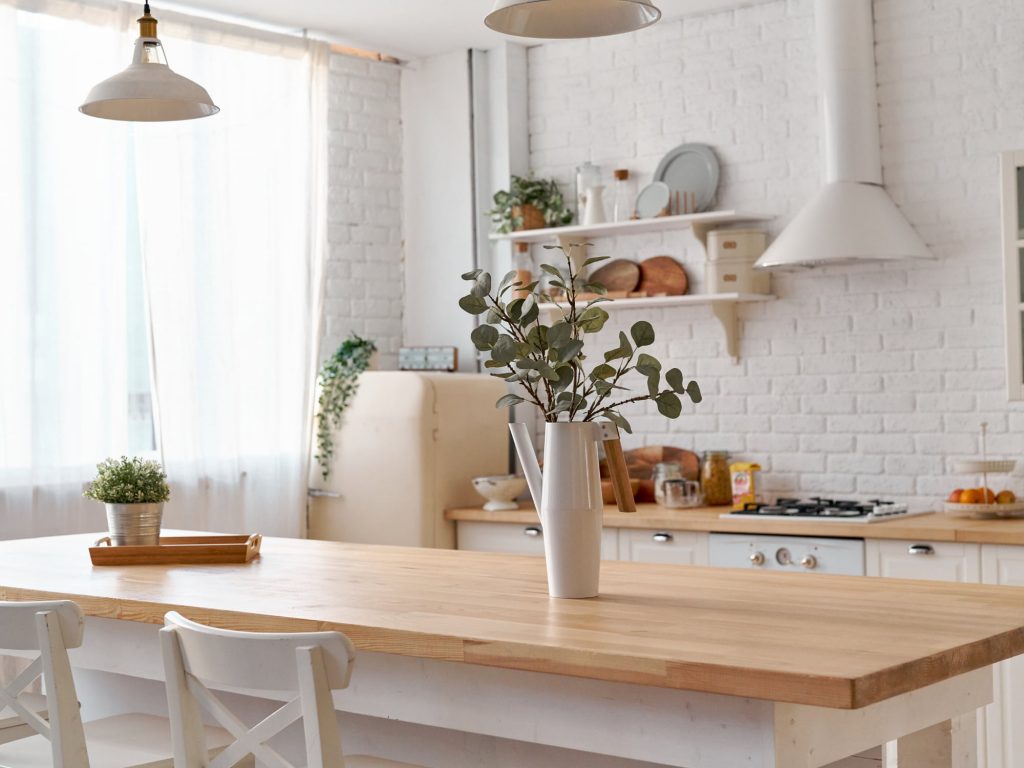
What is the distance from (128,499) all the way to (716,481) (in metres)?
2.69

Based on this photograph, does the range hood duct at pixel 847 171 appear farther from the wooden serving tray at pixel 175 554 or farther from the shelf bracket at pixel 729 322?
the wooden serving tray at pixel 175 554

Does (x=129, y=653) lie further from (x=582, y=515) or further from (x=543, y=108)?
(x=543, y=108)

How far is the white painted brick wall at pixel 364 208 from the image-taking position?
6141 mm

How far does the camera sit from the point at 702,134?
555 centimetres

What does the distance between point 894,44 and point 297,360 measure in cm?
278

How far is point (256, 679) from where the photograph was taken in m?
1.92

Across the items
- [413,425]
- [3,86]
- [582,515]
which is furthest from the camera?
Result: [413,425]

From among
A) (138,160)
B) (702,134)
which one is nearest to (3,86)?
(138,160)

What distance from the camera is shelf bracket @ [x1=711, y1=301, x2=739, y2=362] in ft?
17.7

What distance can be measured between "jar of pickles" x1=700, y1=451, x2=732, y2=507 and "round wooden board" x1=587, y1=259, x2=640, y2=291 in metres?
0.87

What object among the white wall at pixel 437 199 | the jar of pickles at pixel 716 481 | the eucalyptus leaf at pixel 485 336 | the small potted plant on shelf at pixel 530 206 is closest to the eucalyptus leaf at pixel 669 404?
the eucalyptus leaf at pixel 485 336

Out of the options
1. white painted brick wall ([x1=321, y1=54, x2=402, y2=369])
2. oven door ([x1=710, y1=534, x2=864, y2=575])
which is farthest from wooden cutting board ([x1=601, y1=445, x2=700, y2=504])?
white painted brick wall ([x1=321, y1=54, x2=402, y2=369])

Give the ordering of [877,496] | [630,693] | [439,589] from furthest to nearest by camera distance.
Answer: [877,496], [439,589], [630,693]

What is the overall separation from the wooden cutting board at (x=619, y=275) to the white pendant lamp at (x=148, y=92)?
97.3 inches
